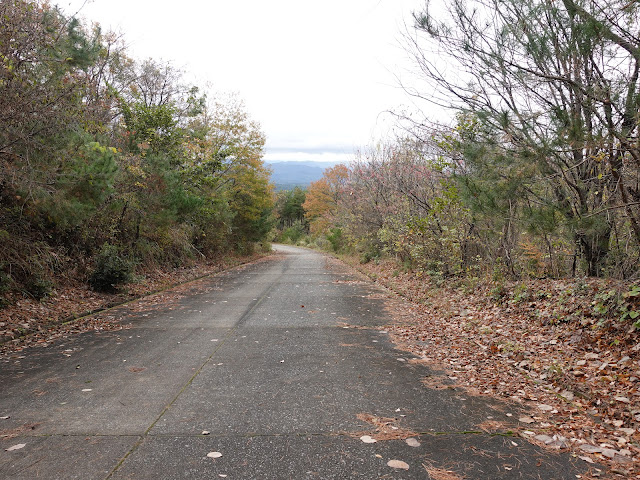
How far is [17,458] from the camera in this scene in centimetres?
319

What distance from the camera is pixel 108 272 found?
10602mm

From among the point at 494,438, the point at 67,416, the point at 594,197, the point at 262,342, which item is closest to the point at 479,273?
the point at 594,197

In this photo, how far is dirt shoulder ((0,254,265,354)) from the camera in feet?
22.6

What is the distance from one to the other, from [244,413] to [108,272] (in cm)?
798

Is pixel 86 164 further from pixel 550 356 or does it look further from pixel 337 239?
pixel 337 239

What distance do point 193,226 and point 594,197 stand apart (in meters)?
16.4

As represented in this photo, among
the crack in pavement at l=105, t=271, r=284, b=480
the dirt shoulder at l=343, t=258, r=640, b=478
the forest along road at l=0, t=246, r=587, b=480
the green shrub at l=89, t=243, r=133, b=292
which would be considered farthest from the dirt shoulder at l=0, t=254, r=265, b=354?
the dirt shoulder at l=343, t=258, r=640, b=478

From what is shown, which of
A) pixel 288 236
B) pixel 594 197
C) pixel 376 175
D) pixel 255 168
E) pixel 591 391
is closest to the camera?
pixel 591 391

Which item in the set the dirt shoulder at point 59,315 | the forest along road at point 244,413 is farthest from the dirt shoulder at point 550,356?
Answer: the dirt shoulder at point 59,315

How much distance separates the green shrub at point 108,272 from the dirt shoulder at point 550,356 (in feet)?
22.2

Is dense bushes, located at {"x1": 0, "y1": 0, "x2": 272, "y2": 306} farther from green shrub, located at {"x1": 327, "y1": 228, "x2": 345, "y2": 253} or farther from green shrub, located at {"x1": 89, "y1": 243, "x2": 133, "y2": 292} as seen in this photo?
green shrub, located at {"x1": 327, "y1": 228, "x2": 345, "y2": 253}

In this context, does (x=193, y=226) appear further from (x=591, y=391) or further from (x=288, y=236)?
(x=288, y=236)

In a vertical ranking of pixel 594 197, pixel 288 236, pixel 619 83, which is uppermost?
pixel 619 83

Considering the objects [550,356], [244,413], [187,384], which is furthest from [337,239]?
[244,413]
